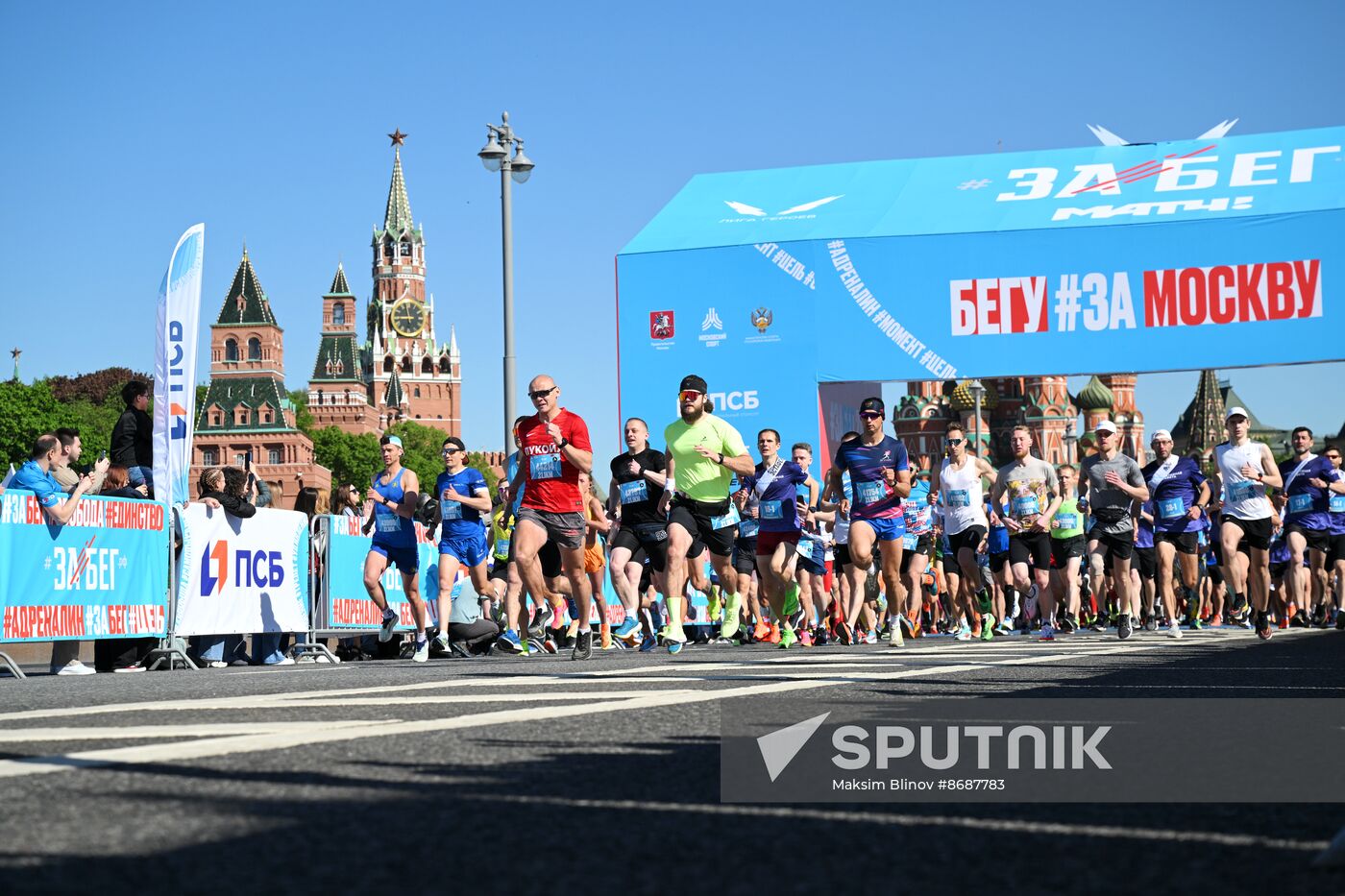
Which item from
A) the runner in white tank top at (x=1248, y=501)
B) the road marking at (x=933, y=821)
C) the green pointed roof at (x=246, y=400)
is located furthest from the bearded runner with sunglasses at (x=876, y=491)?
the green pointed roof at (x=246, y=400)

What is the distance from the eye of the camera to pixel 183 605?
14469mm

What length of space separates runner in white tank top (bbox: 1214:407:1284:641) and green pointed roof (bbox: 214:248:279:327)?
540 ft

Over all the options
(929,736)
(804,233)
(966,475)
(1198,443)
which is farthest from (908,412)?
(929,736)

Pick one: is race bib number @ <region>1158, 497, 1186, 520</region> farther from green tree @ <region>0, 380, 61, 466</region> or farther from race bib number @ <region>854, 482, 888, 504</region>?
green tree @ <region>0, 380, 61, 466</region>

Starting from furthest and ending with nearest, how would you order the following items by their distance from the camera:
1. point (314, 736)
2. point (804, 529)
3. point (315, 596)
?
point (804, 529)
point (315, 596)
point (314, 736)

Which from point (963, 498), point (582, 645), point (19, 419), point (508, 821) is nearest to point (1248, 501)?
point (963, 498)

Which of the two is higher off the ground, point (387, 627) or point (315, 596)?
point (315, 596)

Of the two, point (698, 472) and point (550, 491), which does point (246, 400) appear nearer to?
point (698, 472)

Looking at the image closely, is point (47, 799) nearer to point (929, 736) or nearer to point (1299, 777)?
point (929, 736)

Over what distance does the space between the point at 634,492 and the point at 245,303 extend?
17069 centimetres

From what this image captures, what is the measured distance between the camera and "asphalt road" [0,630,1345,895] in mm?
3105

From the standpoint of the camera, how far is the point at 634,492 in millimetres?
15430

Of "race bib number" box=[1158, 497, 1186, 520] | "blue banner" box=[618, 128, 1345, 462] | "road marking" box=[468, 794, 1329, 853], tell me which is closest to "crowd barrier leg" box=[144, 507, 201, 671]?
"race bib number" box=[1158, 497, 1186, 520]

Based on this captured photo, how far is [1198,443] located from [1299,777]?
19347 centimetres
